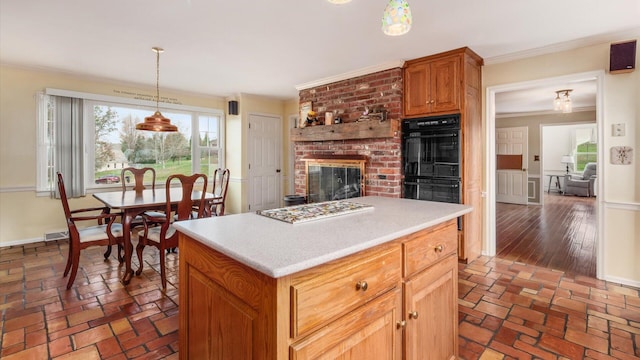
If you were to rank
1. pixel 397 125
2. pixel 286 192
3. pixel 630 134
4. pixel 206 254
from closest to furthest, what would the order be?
1. pixel 206 254
2. pixel 630 134
3. pixel 397 125
4. pixel 286 192

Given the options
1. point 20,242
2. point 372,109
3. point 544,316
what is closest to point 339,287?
point 544,316

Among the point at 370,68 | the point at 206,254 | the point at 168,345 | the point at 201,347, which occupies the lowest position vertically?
the point at 168,345

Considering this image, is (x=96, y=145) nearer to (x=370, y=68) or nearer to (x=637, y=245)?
(x=370, y=68)

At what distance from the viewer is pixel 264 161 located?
611cm

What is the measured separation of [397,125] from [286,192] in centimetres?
337

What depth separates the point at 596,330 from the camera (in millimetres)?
2078

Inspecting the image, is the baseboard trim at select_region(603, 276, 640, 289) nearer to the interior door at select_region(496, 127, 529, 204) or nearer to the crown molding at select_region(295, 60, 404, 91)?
the crown molding at select_region(295, 60, 404, 91)

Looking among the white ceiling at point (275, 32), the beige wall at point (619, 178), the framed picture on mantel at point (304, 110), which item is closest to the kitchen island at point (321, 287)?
the white ceiling at point (275, 32)

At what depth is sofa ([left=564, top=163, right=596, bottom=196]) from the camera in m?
8.53

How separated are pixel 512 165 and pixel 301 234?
7.81 meters

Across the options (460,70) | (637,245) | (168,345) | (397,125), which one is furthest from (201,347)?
(637,245)

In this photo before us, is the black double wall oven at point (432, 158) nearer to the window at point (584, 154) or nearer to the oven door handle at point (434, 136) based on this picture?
the oven door handle at point (434, 136)

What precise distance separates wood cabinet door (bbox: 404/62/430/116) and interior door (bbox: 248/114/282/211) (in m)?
3.14

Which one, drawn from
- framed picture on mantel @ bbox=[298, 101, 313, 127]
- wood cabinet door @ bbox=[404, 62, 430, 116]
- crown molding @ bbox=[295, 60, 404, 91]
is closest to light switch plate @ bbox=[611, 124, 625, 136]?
wood cabinet door @ bbox=[404, 62, 430, 116]
